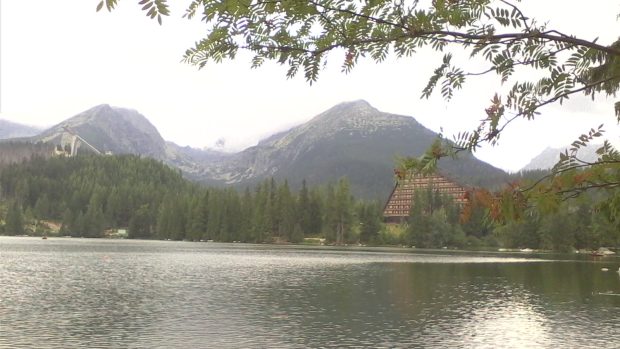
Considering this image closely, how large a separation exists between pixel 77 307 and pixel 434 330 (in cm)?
2779

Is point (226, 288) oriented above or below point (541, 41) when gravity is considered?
below

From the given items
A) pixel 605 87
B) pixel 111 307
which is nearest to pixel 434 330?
pixel 111 307

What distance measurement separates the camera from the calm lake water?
1242 inches

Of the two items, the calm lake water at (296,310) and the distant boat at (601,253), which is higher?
the distant boat at (601,253)

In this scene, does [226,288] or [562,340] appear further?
[226,288]

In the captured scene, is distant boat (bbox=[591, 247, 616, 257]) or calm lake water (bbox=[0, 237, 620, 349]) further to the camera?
distant boat (bbox=[591, 247, 616, 257])

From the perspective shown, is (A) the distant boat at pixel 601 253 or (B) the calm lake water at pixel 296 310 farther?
(A) the distant boat at pixel 601 253

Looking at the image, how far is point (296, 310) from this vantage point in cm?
4194

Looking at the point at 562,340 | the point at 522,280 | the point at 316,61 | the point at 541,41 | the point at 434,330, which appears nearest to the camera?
the point at 541,41

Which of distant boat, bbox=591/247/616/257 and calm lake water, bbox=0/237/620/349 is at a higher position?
distant boat, bbox=591/247/616/257

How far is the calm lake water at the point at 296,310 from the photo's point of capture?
104 ft

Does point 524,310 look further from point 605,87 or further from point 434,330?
point 605,87

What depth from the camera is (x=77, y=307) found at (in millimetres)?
41312

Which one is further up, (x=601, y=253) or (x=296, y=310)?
(x=601, y=253)
